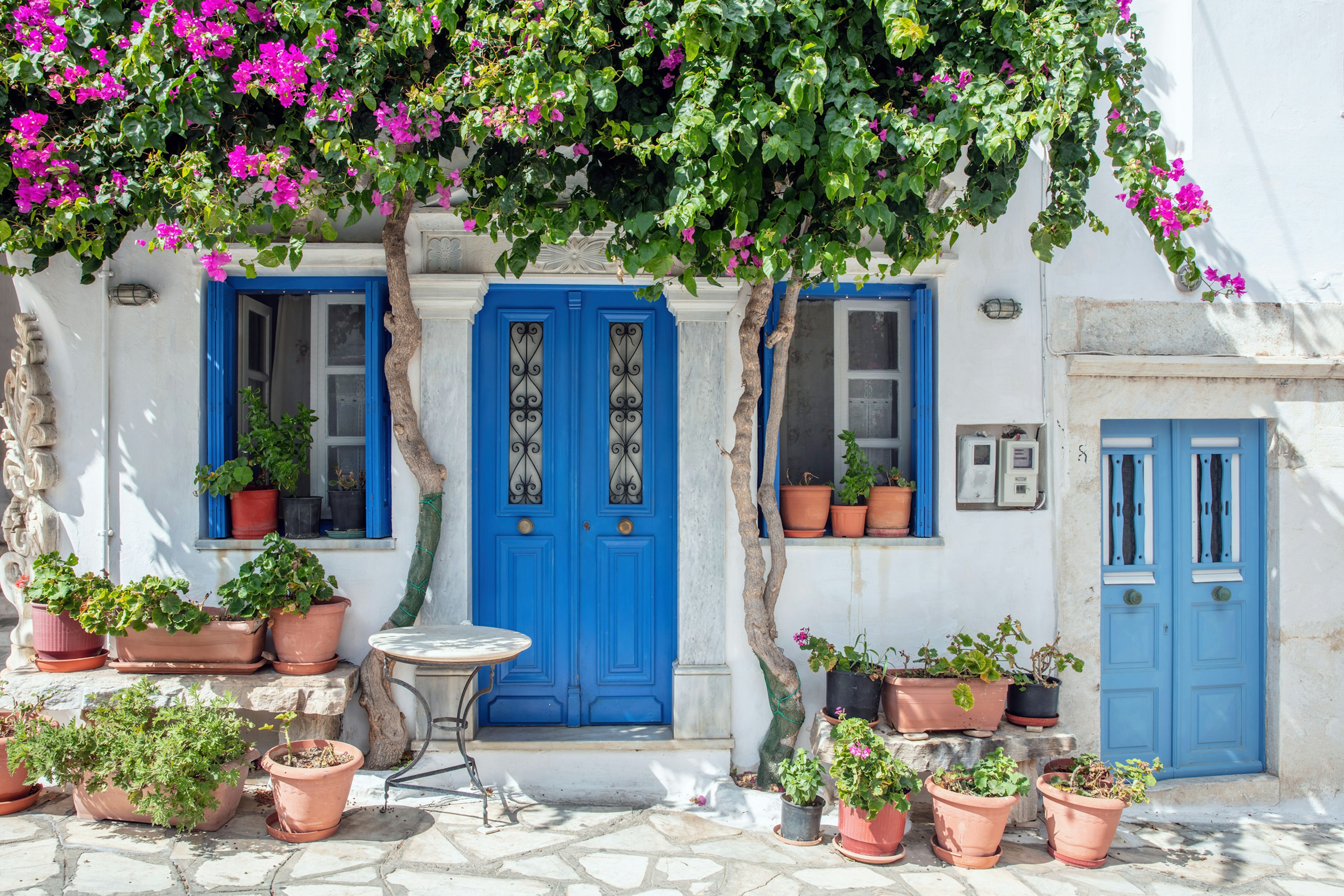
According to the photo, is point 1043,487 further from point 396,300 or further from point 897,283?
point 396,300

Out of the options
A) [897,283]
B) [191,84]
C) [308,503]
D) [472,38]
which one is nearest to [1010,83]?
[897,283]

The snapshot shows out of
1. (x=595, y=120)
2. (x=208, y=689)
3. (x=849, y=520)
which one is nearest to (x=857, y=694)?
(x=849, y=520)

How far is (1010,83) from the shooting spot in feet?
12.0

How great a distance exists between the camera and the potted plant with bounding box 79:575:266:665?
4.27 m

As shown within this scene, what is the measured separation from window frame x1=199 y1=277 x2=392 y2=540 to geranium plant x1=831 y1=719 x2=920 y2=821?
263 centimetres

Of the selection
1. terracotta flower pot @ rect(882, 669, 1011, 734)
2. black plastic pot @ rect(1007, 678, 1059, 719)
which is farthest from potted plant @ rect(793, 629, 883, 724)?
black plastic pot @ rect(1007, 678, 1059, 719)

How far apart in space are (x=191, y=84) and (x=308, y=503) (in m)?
2.17

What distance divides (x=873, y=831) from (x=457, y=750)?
2.15 m

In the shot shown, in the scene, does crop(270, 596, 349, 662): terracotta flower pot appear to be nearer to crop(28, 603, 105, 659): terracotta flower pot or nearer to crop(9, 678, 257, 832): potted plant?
crop(9, 678, 257, 832): potted plant

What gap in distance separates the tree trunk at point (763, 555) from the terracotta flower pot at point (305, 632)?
2.13 metres

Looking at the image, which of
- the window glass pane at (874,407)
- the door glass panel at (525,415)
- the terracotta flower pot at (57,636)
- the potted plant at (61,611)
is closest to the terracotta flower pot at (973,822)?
the window glass pane at (874,407)

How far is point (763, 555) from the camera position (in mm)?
4668

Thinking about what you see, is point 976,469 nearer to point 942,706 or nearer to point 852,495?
point 852,495

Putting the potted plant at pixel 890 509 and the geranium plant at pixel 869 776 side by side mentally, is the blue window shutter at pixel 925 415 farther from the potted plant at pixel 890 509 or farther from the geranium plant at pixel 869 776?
the geranium plant at pixel 869 776
